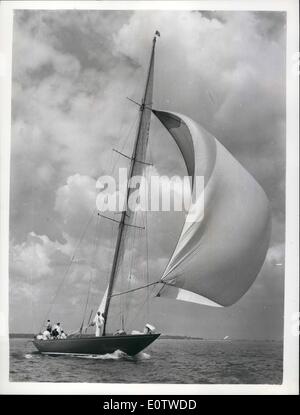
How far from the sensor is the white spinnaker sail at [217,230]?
10.4 metres

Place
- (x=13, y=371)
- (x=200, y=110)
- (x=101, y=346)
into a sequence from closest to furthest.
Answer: (x=13, y=371), (x=200, y=110), (x=101, y=346)

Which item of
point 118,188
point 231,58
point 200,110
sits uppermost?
point 231,58

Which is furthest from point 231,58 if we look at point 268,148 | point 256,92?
point 268,148

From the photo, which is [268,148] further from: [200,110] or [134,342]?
[134,342]

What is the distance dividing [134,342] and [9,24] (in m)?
5.63

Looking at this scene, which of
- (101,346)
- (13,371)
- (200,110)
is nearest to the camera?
(13,371)

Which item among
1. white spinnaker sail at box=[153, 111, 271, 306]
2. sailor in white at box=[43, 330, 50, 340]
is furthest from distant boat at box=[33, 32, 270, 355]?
sailor in white at box=[43, 330, 50, 340]

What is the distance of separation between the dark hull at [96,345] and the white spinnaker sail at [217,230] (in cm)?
103

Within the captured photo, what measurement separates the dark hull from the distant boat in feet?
0.08

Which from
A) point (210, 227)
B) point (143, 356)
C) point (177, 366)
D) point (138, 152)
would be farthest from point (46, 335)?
point (138, 152)

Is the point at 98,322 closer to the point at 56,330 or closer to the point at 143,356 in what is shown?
the point at 56,330

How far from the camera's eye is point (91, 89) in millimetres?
10305

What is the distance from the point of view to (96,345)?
11.3m

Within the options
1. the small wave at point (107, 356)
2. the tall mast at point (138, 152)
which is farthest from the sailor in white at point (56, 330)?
the tall mast at point (138, 152)
